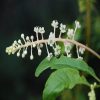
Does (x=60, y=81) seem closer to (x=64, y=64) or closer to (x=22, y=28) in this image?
(x=64, y=64)

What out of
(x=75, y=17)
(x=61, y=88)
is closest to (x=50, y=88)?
(x=61, y=88)

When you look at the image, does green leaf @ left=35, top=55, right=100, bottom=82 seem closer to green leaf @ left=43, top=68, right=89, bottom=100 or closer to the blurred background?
green leaf @ left=43, top=68, right=89, bottom=100

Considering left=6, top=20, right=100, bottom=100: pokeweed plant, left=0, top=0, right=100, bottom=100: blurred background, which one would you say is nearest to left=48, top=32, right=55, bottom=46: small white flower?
left=6, top=20, right=100, bottom=100: pokeweed plant

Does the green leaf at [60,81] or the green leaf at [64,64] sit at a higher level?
the green leaf at [64,64]

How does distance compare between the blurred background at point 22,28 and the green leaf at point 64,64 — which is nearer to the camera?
the green leaf at point 64,64

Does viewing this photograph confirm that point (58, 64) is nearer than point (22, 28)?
Yes

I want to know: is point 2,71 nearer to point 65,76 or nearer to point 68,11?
point 68,11

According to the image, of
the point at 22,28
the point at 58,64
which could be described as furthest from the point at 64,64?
the point at 22,28

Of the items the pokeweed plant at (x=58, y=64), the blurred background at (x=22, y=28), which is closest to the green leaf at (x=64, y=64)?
the pokeweed plant at (x=58, y=64)

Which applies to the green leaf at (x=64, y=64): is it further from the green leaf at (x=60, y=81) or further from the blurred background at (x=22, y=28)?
the blurred background at (x=22, y=28)
